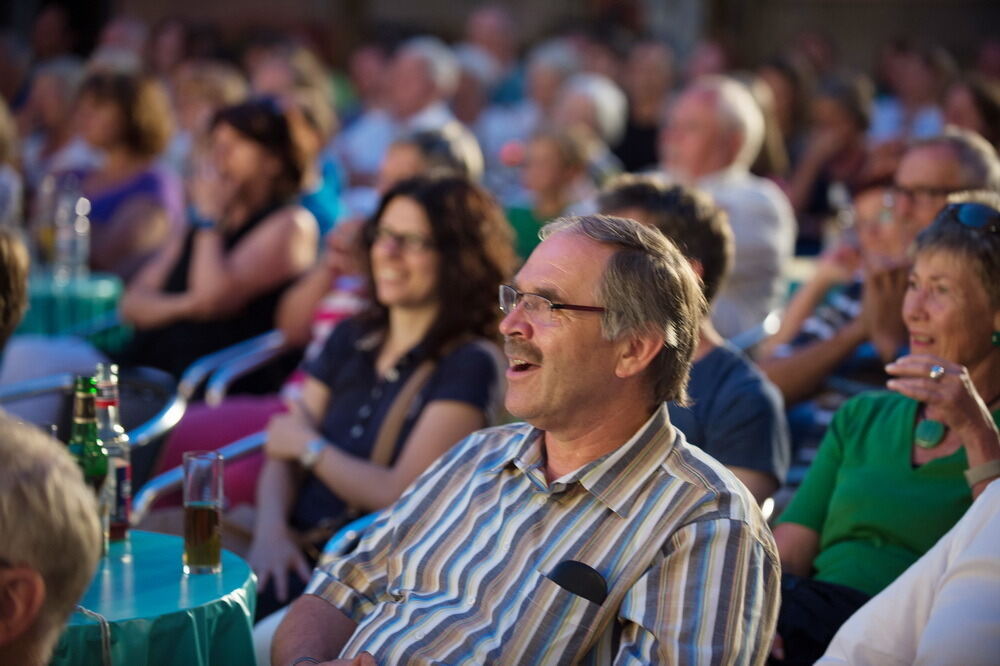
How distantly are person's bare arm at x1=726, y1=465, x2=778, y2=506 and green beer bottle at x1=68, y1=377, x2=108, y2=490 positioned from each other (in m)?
1.35

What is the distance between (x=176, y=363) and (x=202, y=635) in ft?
9.91

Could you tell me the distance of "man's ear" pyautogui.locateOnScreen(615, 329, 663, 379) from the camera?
7.52ft

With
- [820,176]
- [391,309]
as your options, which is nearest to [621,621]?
[391,309]

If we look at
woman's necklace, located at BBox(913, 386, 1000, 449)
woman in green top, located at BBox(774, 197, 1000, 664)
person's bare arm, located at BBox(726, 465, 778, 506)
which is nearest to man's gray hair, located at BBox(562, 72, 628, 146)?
woman in green top, located at BBox(774, 197, 1000, 664)

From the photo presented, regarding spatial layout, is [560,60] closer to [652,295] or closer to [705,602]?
[652,295]

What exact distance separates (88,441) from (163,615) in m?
0.53

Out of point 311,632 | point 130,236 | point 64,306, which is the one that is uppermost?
point 311,632

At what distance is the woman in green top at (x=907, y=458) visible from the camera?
8.66 feet

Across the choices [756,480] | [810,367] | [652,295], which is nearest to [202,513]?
[652,295]

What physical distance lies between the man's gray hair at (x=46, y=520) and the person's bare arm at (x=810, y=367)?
104 inches

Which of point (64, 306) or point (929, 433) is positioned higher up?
point (929, 433)

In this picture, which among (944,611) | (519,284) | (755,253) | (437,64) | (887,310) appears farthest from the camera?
(437,64)

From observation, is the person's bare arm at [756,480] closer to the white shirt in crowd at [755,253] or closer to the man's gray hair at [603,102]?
the white shirt in crowd at [755,253]

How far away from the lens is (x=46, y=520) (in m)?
1.75
